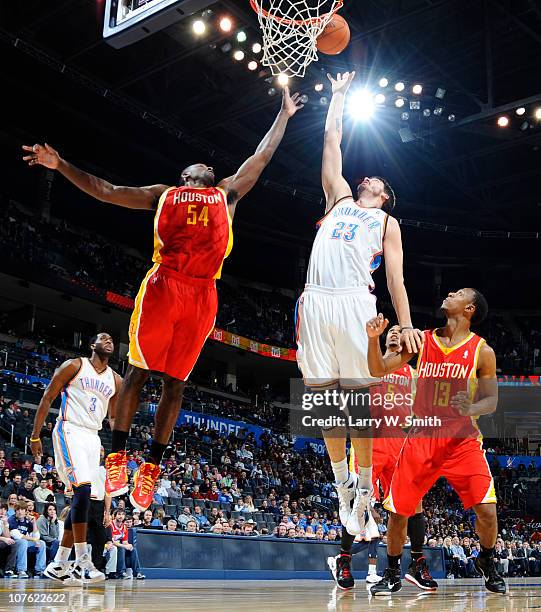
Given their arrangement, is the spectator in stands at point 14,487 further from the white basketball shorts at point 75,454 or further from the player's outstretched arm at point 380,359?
the player's outstretched arm at point 380,359

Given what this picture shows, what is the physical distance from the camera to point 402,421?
24.0 feet

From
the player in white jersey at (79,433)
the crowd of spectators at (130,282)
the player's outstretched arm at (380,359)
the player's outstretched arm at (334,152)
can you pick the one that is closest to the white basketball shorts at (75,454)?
the player in white jersey at (79,433)

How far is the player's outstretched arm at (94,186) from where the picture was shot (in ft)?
15.2

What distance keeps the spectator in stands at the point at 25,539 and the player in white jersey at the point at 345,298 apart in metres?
5.19

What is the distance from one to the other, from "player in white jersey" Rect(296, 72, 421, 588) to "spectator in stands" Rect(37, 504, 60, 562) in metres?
5.69

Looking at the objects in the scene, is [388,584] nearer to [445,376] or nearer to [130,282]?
[445,376]

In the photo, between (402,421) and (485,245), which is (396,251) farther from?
(485,245)

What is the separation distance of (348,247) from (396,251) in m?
0.36

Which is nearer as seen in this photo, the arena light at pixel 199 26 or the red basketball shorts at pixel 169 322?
the red basketball shorts at pixel 169 322

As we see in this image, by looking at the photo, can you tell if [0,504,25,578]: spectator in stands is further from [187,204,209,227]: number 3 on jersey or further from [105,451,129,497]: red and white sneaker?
[187,204,209,227]: number 3 on jersey

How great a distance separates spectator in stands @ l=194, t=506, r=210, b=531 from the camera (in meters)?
13.2

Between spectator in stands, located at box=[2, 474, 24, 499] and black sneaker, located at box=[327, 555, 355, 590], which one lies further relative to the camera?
spectator in stands, located at box=[2, 474, 24, 499]

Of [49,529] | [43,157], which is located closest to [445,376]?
[43,157]

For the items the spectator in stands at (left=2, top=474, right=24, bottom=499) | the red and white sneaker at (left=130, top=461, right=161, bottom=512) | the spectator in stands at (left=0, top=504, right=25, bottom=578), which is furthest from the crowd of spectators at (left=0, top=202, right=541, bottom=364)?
the red and white sneaker at (left=130, top=461, right=161, bottom=512)
